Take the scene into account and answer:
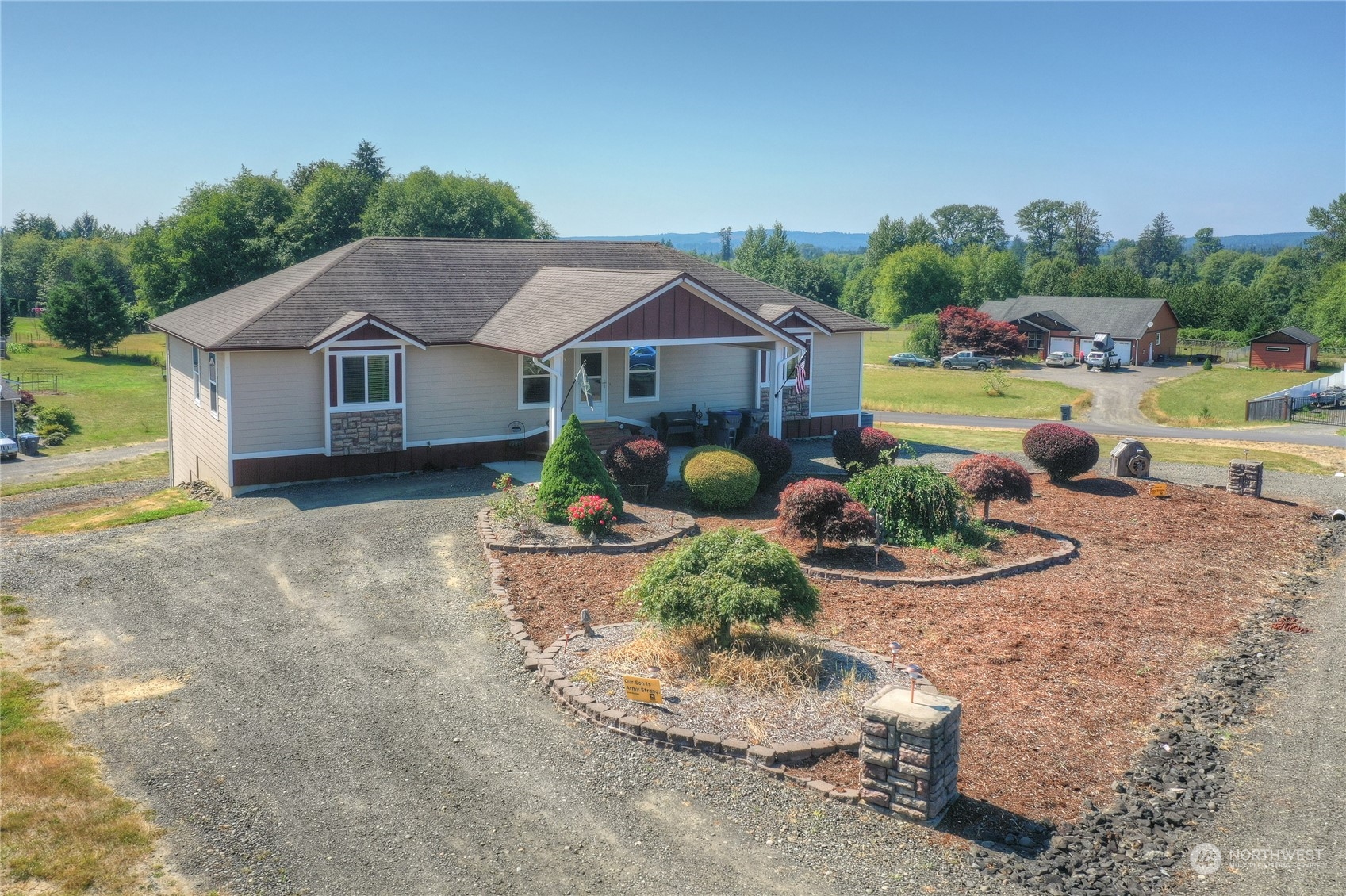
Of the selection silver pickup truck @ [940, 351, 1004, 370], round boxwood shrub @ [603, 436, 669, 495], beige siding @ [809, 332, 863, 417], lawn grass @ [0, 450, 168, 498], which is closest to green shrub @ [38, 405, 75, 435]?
lawn grass @ [0, 450, 168, 498]

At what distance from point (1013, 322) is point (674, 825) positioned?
76631 millimetres

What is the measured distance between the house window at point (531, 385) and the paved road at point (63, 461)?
54.4 ft

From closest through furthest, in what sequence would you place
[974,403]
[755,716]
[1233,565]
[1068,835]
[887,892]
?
[887,892] → [1068,835] → [755,716] → [1233,565] → [974,403]

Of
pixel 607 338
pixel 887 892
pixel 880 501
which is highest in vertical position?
pixel 607 338

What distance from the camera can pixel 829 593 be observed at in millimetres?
14211

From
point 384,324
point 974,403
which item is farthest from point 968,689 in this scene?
point 974,403

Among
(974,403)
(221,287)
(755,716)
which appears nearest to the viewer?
(755,716)

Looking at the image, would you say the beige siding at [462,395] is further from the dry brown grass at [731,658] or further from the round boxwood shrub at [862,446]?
the dry brown grass at [731,658]

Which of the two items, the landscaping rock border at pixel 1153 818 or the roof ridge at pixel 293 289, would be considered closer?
the landscaping rock border at pixel 1153 818

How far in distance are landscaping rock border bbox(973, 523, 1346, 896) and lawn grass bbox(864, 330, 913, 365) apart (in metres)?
59.7

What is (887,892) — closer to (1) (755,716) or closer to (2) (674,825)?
(2) (674,825)

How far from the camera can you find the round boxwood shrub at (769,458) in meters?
20.6

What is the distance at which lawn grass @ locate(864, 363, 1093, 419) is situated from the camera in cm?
4597

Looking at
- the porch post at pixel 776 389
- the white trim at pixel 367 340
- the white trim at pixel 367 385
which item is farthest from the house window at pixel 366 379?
the porch post at pixel 776 389
